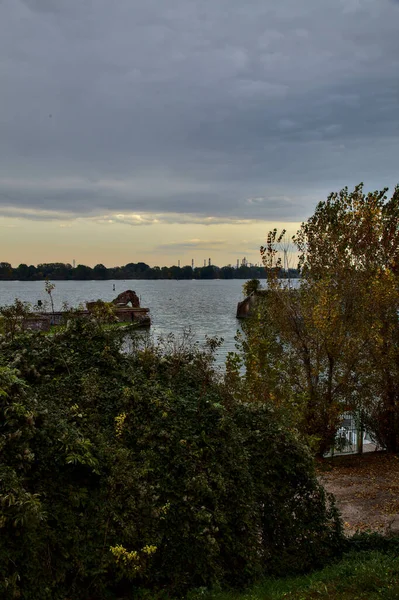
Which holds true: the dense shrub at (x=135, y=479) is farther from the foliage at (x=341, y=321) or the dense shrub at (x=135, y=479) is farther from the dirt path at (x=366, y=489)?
the foliage at (x=341, y=321)

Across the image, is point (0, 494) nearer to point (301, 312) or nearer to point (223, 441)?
point (223, 441)

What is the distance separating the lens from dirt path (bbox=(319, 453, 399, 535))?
1027 cm

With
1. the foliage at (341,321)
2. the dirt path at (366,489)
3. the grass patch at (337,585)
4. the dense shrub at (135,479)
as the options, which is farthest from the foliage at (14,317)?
the dirt path at (366,489)

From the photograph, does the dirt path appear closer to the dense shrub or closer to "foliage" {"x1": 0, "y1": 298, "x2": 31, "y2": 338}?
the dense shrub

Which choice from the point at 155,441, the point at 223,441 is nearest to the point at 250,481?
the point at 223,441

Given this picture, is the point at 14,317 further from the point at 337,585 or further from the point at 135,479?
the point at 337,585

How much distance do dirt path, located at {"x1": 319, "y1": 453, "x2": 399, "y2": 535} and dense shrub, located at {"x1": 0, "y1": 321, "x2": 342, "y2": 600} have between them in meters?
2.95

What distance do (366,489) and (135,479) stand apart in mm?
8941

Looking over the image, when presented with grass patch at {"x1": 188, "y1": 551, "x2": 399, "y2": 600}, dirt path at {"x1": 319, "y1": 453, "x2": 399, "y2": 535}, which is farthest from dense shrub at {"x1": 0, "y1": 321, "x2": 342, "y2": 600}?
dirt path at {"x1": 319, "y1": 453, "x2": 399, "y2": 535}

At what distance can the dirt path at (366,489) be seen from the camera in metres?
10.3

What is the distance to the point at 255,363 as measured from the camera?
45.1ft

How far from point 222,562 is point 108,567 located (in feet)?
5.29

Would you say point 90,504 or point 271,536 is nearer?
point 90,504

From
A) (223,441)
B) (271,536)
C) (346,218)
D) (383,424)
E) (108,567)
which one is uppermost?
(346,218)
